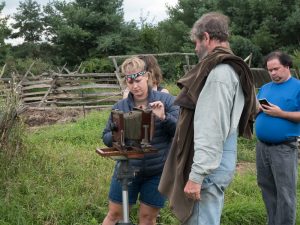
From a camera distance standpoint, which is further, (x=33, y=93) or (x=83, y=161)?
(x=33, y=93)

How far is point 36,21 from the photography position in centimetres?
3450

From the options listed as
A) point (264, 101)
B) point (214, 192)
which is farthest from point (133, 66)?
point (264, 101)

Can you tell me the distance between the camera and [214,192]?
2.60 metres

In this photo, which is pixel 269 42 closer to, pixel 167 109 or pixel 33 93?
pixel 33 93

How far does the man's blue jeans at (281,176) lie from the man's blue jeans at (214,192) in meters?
1.52

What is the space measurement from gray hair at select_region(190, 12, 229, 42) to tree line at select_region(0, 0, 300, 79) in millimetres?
19051

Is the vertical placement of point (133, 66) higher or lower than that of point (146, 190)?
higher

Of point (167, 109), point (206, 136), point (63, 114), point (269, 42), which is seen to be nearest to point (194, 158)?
point (206, 136)

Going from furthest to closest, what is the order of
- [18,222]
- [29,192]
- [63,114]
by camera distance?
[63,114]
[29,192]
[18,222]

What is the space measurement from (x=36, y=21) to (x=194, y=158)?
111ft

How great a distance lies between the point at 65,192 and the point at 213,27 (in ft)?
9.14

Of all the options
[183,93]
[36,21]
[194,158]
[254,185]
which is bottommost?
[254,185]

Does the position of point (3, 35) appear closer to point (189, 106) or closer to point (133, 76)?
point (133, 76)

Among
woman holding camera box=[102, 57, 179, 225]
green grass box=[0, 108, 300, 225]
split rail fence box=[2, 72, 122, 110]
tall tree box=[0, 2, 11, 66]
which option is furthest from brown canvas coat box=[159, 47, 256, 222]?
tall tree box=[0, 2, 11, 66]
